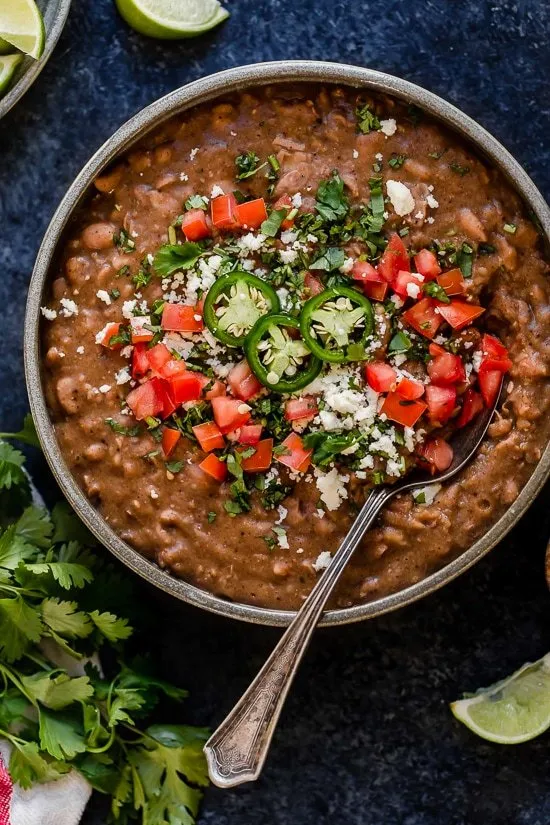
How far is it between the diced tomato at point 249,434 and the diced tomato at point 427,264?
0.63m

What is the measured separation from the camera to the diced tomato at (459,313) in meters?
2.95

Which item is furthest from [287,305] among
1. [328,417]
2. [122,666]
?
[122,666]

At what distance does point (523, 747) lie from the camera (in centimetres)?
353

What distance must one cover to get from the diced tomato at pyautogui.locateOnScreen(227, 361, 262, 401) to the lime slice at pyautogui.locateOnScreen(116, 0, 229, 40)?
1.14 meters

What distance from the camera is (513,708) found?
340cm

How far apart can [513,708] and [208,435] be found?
4.47 feet

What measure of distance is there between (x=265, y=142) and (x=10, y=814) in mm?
2215

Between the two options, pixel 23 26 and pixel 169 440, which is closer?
pixel 169 440

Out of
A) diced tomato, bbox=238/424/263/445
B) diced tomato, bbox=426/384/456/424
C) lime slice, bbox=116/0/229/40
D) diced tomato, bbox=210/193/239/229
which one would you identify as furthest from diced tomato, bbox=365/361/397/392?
lime slice, bbox=116/0/229/40

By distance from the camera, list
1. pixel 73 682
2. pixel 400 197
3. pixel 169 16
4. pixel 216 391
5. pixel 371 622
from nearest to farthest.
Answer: pixel 400 197 → pixel 216 391 → pixel 73 682 → pixel 169 16 → pixel 371 622

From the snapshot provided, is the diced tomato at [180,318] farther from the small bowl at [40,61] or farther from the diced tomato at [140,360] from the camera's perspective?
the small bowl at [40,61]

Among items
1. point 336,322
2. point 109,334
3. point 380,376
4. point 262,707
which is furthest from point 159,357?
point 262,707

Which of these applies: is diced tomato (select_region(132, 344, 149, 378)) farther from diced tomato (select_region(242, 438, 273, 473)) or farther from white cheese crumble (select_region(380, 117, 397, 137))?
white cheese crumble (select_region(380, 117, 397, 137))

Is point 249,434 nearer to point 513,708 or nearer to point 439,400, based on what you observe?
point 439,400
